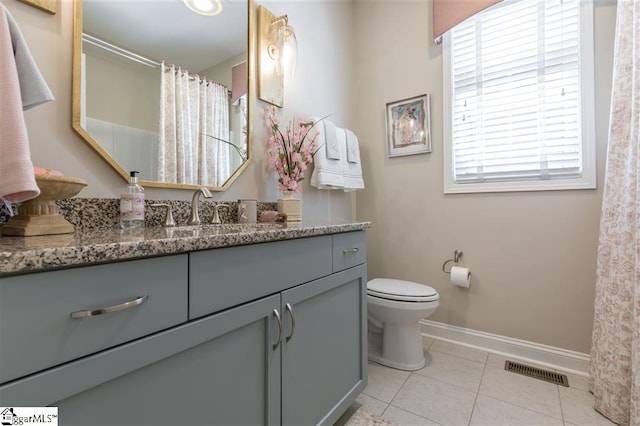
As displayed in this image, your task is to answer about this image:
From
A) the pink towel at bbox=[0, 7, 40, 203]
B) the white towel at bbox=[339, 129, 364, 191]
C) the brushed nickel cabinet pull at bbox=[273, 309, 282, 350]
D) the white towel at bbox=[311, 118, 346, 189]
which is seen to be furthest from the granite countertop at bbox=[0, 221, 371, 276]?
the white towel at bbox=[339, 129, 364, 191]

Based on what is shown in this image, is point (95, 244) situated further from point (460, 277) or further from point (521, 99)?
point (521, 99)

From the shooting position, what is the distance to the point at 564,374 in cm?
170

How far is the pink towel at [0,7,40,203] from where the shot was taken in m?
0.65

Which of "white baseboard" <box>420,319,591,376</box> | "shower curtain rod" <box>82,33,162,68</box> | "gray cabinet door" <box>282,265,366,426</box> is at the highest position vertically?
"shower curtain rod" <box>82,33,162,68</box>

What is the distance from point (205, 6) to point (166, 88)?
50 centimetres

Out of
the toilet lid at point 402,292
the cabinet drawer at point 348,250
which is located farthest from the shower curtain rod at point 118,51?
the toilet lid at point 402,292

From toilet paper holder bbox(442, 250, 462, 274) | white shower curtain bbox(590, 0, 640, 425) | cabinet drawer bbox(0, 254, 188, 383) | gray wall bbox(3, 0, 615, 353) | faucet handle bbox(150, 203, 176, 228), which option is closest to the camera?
cabinet drawer bbox(0, 254, 188, 383)

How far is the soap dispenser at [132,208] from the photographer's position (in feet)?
3.31

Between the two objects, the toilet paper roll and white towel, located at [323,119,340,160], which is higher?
white towel, located at [323,119,340,160]

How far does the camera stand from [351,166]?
7.18 feet

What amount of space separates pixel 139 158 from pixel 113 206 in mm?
219

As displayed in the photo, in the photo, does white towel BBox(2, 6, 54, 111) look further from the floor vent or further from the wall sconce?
the floor vent

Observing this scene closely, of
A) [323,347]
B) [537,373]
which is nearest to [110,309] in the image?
[323,347]

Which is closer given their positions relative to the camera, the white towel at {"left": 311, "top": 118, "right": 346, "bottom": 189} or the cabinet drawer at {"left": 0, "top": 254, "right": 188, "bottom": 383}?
the cabinet drawer at {"left": 0, "top": 254, "right": 188, "bottom": 383}
